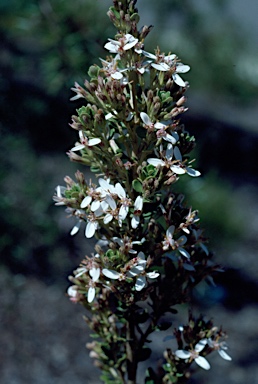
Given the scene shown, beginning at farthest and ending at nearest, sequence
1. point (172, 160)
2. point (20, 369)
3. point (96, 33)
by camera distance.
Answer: point (20, 369), point (96, 33), point (172, 160)

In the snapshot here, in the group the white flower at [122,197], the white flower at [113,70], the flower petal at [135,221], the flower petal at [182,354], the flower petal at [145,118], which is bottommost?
the flower petal at [182,354]

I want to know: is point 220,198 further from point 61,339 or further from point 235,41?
point 235,41

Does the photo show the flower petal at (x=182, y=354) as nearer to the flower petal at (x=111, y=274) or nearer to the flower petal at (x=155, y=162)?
the flower petal at (x=111, y=274)

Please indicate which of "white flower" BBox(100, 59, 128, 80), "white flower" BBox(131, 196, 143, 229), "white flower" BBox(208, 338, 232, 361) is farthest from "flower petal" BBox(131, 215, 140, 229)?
"white flower" BBox(208, 338, 232, 361)

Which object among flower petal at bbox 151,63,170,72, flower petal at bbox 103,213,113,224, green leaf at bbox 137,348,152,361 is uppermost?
flower petal at bbox 151,63,170,72

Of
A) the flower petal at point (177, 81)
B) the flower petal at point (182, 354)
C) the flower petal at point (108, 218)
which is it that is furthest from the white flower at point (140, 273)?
the flower petal at point (177, 81)

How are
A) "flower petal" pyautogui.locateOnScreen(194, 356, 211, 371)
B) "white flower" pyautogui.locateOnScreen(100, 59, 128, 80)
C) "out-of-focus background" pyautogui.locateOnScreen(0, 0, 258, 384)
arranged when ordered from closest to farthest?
"white flower" pyautogui.locateOnScreen(100, 59, 128, 80)
"flower petal" pyautogui.locateOnScreen(194, 356, 211, 371)
"out-of-focus background" pyautogui.locateOnScreen(0, 0, 258, 384)

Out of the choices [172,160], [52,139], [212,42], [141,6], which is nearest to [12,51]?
[52,139]

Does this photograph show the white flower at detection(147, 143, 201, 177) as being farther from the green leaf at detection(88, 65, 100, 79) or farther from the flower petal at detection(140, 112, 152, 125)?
the green leaf at detection(88, 65, 100, 79)
